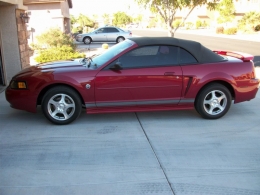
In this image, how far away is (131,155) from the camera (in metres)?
4.49

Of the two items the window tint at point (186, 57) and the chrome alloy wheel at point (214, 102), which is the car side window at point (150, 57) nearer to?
the window tint at point (186, 57)

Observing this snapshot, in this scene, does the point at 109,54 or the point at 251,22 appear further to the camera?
the point at 251,22

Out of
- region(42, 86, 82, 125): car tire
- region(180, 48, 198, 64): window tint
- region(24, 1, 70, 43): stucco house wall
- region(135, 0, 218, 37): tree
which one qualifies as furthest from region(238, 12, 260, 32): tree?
region(42, 86, 82, 125): car tire

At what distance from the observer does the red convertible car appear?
5.64m

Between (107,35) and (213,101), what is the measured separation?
2285 centimetres

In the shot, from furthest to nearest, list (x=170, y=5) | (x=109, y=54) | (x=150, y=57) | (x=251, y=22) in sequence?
(x=251, y=22) → (x=170, y=5) → (x=109, y=54) → (x=150, y=57)

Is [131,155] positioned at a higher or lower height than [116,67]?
lower

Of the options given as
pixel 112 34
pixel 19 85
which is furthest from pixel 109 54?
pixel 112 34

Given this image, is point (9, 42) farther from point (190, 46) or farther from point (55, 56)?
point (190, 46)

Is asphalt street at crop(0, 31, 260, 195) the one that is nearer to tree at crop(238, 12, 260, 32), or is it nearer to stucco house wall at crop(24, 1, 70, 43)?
stucco house wall at crop(24, 1, 70, 43)

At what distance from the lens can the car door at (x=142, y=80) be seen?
223 inches

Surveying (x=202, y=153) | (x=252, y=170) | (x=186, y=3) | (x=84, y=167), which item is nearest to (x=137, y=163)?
(x=84, y=167)

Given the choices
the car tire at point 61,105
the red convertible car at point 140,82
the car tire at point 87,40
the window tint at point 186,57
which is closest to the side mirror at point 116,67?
the red convertible car at point 140,82

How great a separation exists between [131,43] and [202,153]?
257 cm
